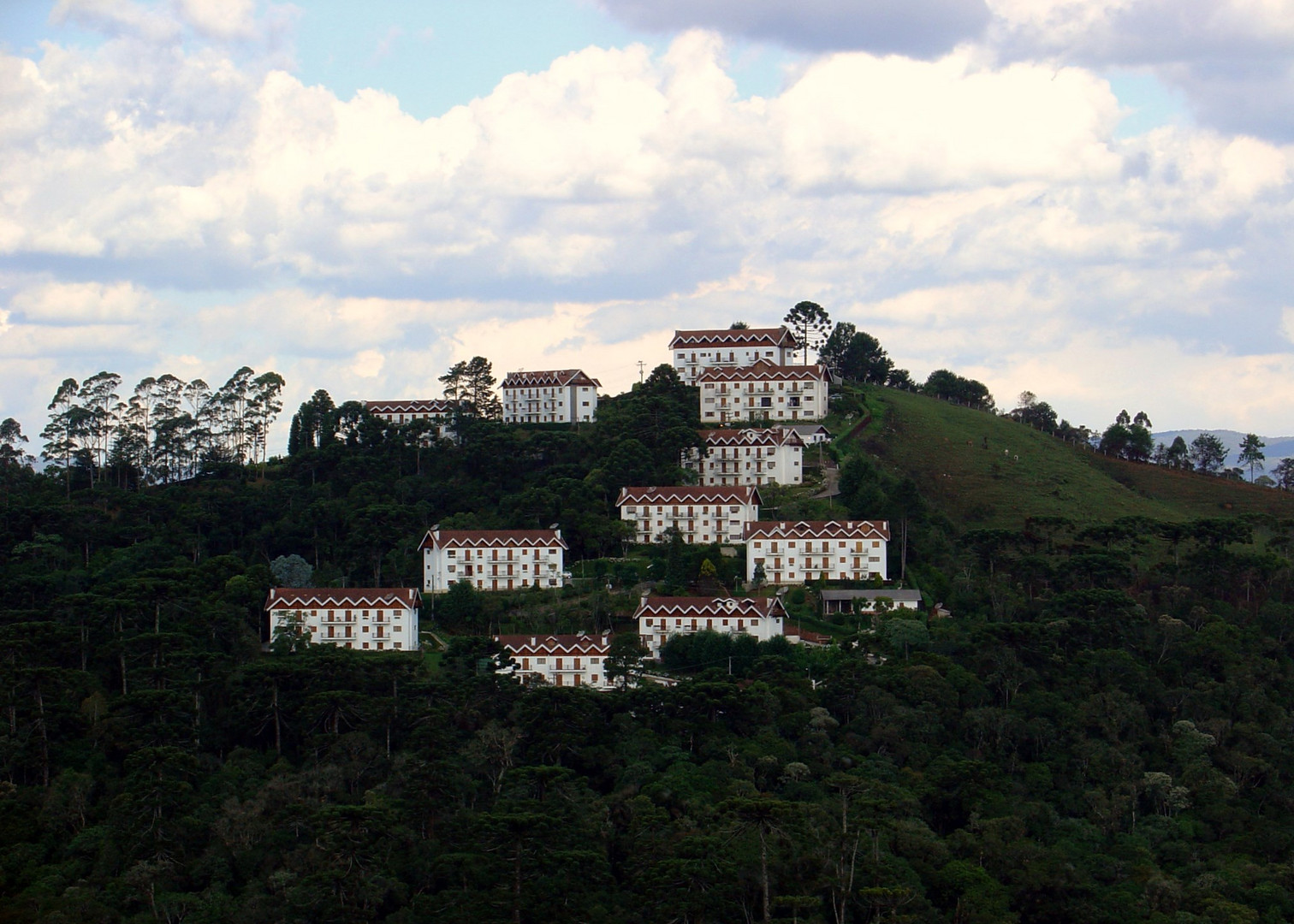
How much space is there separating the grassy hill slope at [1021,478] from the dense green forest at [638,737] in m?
8.09

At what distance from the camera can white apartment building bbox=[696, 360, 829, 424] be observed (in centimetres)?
9775

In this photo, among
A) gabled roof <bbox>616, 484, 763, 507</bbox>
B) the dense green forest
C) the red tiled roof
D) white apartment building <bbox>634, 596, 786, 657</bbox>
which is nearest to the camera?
the dense green forest

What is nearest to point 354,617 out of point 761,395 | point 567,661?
point 567,661

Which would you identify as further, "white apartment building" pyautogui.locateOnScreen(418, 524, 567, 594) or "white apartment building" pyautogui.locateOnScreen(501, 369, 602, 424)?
"white apartment building" pyautogui.locateOnScreen(501, 369, 602, 424)

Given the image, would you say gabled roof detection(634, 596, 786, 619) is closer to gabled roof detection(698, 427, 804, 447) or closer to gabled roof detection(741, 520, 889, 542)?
gabled roof detection(741, 520, 889, 542)

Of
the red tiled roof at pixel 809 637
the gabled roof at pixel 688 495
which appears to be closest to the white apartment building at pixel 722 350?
the gabled roof at pixel 688 495

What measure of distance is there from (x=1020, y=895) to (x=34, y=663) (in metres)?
42.3

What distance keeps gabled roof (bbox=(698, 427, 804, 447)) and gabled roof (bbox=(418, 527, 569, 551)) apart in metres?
16.8

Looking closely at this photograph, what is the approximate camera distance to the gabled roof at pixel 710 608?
2719 inches

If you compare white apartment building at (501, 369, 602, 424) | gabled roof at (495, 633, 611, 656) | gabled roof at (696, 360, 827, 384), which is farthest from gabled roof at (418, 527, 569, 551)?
white apartment building at (501, 369, 602, 424)

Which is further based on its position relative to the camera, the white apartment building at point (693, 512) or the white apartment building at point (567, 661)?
the white apartment building at point (693, 512)

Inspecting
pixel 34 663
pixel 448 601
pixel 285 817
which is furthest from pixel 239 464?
pixel 285 817

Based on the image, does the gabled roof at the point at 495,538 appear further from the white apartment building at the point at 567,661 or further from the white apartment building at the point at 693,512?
the white apartment building at the point at 567,661

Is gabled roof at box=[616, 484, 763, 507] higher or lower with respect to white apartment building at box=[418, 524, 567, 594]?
higher
